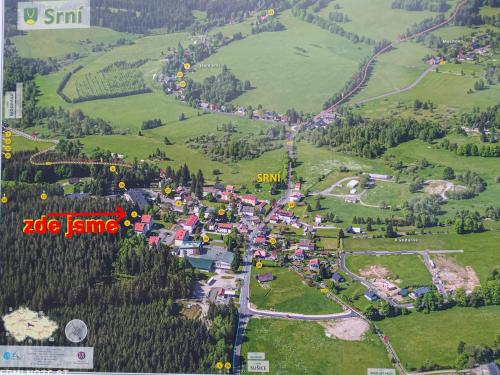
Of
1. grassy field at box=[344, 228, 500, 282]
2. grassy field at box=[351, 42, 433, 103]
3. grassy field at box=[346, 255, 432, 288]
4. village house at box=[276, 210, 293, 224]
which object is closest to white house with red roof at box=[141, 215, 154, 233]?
village house at box=[276, 210, 293, 224]

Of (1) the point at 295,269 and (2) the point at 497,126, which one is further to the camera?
(2) the point at 497,126

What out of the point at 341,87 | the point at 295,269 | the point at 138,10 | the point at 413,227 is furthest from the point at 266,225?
the point at 138,10

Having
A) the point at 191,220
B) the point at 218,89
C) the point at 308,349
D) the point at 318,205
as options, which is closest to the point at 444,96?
the point at 318,205

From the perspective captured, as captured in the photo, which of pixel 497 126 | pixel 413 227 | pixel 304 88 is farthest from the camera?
pixel 304 88

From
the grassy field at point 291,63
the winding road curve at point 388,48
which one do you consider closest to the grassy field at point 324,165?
the grassy field at point 291,63

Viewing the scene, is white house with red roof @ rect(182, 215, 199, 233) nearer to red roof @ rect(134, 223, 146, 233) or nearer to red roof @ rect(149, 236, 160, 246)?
red roof @ rect(149, 236, 160, 246)

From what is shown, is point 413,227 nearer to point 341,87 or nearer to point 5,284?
point 341,87

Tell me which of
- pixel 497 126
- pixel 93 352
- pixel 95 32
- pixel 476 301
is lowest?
pixel 93 352
